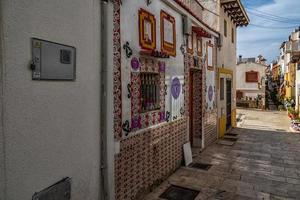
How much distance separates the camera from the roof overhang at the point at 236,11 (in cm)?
1236

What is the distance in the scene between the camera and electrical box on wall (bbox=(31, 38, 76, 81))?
281 cm

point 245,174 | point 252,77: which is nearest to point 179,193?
point 245,174

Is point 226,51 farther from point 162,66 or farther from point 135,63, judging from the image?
point 135,63

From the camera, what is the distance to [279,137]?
40.7ft

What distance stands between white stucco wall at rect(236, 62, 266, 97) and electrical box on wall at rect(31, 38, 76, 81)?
34502 millimetres

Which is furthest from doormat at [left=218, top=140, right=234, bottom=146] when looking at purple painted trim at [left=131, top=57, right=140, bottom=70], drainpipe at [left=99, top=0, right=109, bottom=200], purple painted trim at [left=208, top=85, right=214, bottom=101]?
drainpipe at [left=99, top=0, right=109, bottom=200]

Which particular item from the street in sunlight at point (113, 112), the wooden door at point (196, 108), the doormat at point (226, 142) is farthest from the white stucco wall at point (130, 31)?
the doormat at point (226, 142)

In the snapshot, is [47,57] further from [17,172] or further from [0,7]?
[17,172]

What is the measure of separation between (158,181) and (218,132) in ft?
21.3

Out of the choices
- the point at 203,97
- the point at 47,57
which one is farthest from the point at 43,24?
the point at 203,97

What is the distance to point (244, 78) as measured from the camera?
3516 centimetres

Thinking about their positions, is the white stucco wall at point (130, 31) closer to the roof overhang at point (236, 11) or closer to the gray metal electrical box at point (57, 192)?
the gray metal electrical box at point (57, 192)

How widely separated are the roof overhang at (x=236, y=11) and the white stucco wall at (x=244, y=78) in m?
20.3

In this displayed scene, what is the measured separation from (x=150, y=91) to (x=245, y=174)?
3.61m
